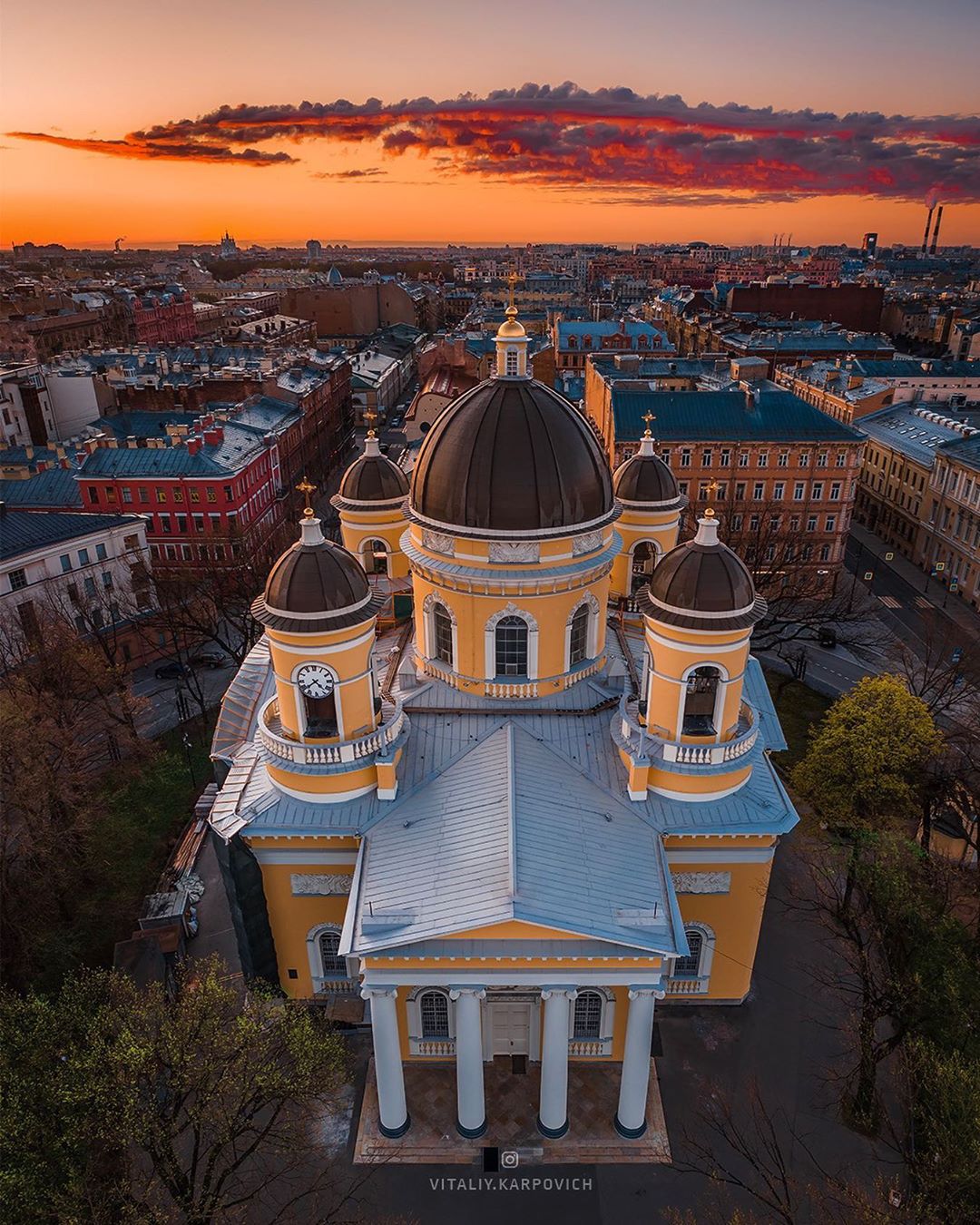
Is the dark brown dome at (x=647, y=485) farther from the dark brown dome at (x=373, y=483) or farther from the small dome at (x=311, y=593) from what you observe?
the small dome at (x=311, y=593)

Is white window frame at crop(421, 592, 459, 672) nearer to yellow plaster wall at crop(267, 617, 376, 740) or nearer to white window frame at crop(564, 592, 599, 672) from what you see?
white window frame at crop(564, 592, 599, 672)

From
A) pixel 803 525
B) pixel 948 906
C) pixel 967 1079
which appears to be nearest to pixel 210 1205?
pixel 967 1079

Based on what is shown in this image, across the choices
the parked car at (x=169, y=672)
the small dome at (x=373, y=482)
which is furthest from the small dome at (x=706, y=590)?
the parked car at (x=169, y=672)

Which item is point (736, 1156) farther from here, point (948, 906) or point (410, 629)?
point (410, 629)

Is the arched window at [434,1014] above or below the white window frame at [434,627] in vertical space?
below

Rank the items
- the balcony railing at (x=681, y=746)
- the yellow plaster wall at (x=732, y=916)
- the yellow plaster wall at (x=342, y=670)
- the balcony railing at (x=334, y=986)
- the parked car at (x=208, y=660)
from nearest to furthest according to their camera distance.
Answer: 1. the yellow plaster wall at (x=342, y=670)
2. the balcony railing at (x=681, y=746)
3. the yellow plaster wall at (x=732, y=916)
4. the balcony railing at (x=334, y=986)
5. the parked car at (x=208, y=660)
